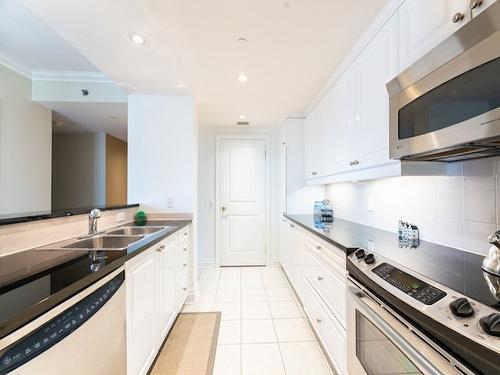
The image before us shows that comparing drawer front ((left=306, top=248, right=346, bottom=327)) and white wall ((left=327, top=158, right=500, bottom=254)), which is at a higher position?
white wall ((left=327, top=158, right=500, bottom=254))

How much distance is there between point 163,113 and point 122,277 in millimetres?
2041

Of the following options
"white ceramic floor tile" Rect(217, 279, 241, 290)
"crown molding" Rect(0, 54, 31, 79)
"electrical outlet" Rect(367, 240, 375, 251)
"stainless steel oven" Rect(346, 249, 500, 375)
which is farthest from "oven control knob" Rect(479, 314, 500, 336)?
"crown molding" Rect(0, 54, 31, 79)

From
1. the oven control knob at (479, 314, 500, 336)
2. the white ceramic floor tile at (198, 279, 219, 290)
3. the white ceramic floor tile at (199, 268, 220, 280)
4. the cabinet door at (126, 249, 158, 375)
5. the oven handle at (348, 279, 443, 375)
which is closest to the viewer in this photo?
the oven control knob at (479, 314, 500, 336)

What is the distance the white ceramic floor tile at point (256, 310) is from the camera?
2393 millimetres

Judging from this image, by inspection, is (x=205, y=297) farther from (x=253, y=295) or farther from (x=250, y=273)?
(x=250, y=273)

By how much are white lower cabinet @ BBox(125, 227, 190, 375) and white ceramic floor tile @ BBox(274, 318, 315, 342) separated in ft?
3.16

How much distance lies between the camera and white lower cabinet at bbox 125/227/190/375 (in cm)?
132

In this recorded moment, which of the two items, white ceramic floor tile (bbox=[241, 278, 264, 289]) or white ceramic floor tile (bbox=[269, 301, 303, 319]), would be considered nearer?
white ceramic floor tile (bbox=[269, 301, 303, 319])

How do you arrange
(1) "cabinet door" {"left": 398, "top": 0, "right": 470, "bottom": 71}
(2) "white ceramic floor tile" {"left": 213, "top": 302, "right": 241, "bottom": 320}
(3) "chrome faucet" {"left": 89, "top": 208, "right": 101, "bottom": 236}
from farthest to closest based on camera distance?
(2) "white ceramic floor tile" {"left": 213, "top": 302, "right": 241, "bottom": 320} < (3) "chrome faucet" {"left": 89, "top": 208, "right": 101, "bottom": 236} < (1) "cabinet door" {"left": 398, "top": 0, "right": 470, "bottom": 71}

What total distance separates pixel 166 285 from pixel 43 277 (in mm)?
1079

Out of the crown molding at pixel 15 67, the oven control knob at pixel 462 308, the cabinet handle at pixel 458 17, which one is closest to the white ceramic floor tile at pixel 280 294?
the oven control knob at pixel 462 308

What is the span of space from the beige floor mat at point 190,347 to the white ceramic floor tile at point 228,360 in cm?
4

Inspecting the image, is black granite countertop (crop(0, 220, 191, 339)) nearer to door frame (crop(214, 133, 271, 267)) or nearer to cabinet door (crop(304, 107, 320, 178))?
cabinet door (crop(304, 107, 320, 178))

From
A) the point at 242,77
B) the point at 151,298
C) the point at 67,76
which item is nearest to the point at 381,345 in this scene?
the point at 151,298
